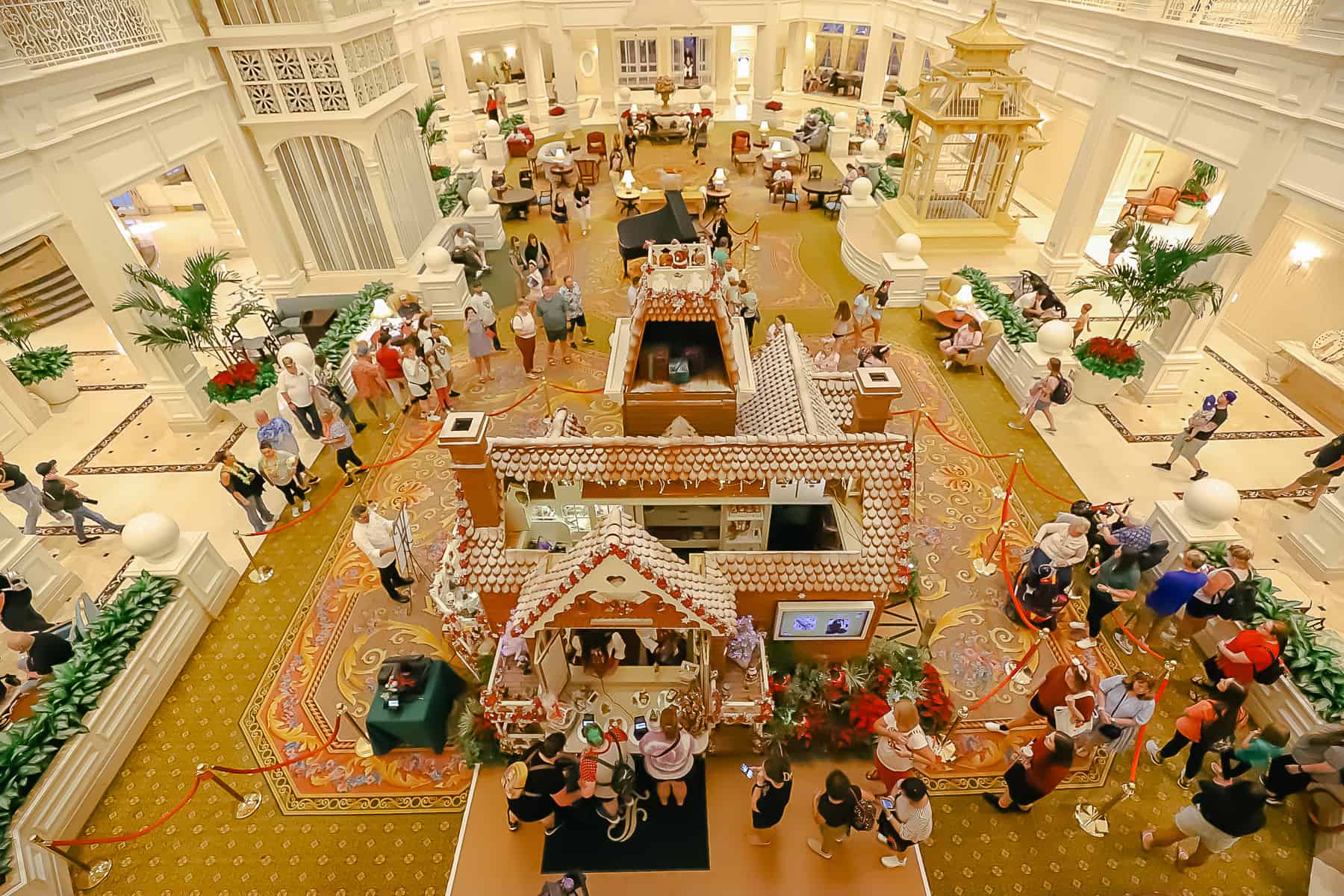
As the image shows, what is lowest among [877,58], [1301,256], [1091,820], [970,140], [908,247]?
[1091,820]

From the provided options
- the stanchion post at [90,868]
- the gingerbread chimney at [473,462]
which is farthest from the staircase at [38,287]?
the gingerbread chimney at [473,462]

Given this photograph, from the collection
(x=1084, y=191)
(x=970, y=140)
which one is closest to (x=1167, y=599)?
(x=1084, y=191)

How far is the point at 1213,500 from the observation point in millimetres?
7559

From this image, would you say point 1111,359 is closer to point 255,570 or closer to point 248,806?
point 248,806

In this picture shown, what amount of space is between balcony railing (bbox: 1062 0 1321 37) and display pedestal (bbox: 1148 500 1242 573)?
22.2 feet

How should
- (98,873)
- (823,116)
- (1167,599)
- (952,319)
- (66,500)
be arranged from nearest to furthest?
(98,873)
(1167,599)
(66,500)
(952,319)
(823,116)

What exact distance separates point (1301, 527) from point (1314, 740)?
4.21 metres

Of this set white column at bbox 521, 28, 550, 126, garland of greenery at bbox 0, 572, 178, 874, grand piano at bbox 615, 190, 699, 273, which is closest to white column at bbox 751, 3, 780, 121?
white column at bbox 521, 28, 550, 126

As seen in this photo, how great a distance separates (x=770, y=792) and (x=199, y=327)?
11.0 meters

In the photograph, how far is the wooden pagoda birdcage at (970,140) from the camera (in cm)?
1426

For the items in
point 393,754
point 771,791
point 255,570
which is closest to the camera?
point 771,791

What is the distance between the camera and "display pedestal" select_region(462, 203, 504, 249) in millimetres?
17234

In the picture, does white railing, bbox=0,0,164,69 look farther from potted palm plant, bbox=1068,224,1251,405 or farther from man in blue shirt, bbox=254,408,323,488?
potted palm plant, bbox=1068,224,1251,405

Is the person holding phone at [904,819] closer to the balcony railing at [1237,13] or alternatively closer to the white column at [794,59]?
the balcony railing at [1237,13]
